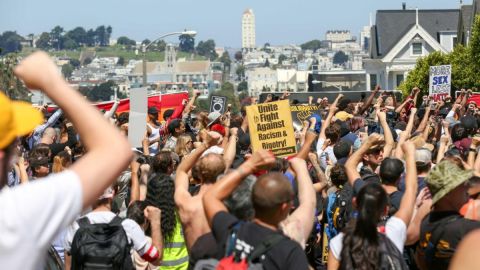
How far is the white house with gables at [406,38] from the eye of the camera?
265 feet

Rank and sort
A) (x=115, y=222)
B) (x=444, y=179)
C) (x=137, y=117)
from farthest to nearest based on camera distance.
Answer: (x=137, y=117) < (x=115, y=222) < (x=444, y=179)

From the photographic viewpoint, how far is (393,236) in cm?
585

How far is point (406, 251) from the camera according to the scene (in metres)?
7.34

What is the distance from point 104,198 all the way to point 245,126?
743 centimetres

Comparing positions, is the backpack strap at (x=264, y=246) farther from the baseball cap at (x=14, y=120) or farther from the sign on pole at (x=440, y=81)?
the sign on pole at (x=440, y=81)

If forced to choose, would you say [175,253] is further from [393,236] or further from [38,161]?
[393,236]

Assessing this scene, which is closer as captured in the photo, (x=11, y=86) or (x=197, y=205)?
(x=197, y=205)

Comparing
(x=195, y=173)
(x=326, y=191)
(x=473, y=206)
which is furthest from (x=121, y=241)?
(x=326, y=191)

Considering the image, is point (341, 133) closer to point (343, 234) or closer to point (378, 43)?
point (343, 234)

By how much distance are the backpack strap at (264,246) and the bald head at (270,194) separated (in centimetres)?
16

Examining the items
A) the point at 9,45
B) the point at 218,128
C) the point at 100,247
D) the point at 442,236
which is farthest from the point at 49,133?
the point at 9,45

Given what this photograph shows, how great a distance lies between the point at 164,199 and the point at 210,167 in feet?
5.88

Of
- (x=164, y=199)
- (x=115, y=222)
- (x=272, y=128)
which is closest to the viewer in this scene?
(x=115, y=222)

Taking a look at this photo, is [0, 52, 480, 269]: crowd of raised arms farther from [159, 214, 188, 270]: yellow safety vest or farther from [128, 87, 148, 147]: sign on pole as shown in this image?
[128, 87, 148, 147]: sign on pole
